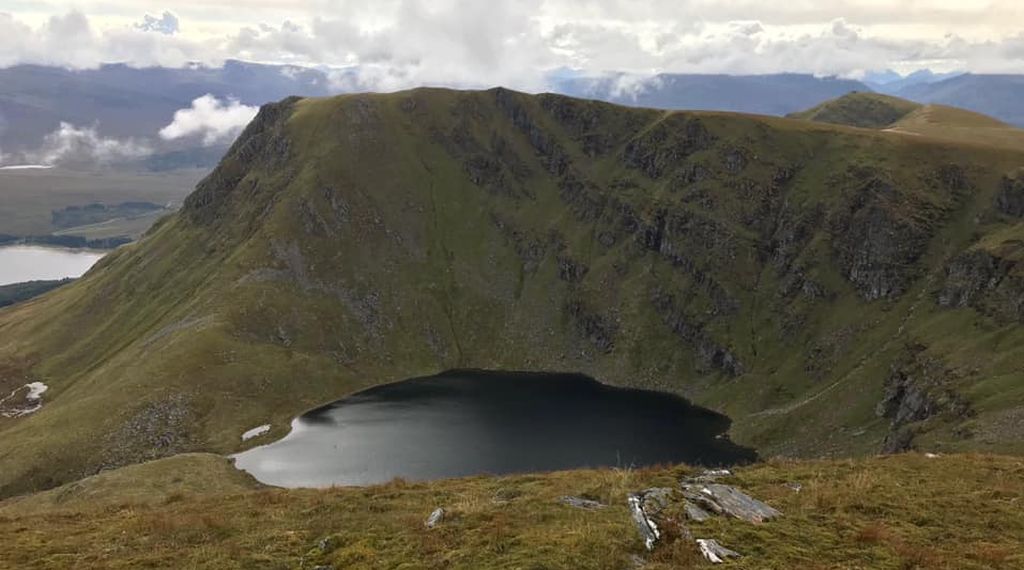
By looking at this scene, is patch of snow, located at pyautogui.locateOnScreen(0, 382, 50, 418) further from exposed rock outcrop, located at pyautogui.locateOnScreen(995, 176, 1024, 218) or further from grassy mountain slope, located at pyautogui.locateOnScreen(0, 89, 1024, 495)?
exposed rock outcrop, located at pyautogui.locateOnScreen(995, 176, 1024, 218)

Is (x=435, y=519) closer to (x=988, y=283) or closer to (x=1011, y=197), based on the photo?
(x=988, y=283)

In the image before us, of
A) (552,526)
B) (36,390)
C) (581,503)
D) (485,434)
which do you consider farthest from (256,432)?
(552,526)

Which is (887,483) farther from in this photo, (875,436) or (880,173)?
(880,173)

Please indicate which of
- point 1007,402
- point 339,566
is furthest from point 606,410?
point 339,566

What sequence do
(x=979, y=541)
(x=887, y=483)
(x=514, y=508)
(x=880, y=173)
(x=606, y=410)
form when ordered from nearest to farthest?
(x=979, y=541) < (x=514, y=508) < (x=887, y=483) < (x=606, y=410) < (x=880, y=173)

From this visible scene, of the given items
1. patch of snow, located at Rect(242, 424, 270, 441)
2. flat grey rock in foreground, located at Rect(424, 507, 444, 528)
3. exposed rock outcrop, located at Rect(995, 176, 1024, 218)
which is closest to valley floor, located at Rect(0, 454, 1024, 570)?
flat grey rock in foreground, located at Rect(424, 507, 444, 528)

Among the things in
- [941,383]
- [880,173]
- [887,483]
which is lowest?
[941,383]

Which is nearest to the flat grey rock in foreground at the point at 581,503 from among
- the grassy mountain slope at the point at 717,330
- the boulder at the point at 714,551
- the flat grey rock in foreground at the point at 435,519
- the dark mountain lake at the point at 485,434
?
the flat grey rock in foreground at the point at 435,519
